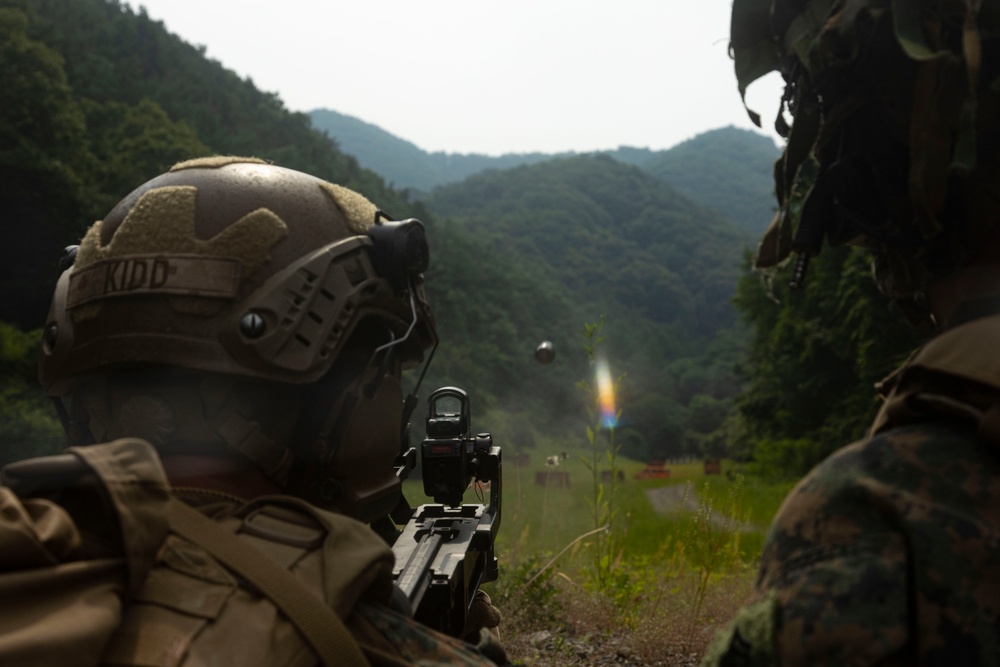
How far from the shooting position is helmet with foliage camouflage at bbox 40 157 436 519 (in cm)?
204

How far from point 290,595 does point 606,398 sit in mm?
4048

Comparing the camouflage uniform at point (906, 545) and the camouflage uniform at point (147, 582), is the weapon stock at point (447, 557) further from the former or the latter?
the camouflage uniform at point (906, 545)

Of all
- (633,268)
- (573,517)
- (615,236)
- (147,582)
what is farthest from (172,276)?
(615,236)

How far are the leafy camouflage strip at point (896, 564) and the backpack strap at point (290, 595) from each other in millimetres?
637

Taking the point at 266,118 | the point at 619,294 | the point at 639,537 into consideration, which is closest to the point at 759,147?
the point at 619,294

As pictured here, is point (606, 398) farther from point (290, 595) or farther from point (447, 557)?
point (290, 595)

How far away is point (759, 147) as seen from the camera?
198 meters

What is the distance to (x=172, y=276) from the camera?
2.05 m

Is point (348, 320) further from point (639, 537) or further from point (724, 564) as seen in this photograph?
point (639, 537)

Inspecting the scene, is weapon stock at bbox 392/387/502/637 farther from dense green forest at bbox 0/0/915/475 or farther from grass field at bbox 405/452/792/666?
grass field at bbox 405/452/792/666

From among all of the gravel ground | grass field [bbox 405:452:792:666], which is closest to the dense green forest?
grass field [bbox 405:452:792:666]

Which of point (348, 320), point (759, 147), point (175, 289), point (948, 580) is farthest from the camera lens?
point (759, 147)

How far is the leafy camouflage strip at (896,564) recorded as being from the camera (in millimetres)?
1332

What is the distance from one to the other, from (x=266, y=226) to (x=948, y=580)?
60.8 inches
